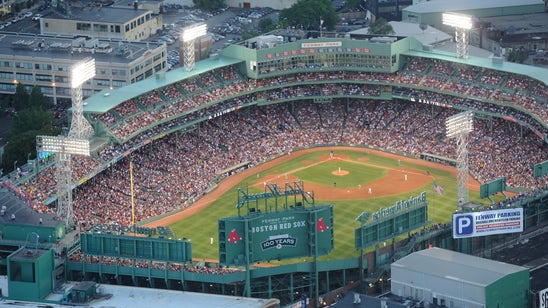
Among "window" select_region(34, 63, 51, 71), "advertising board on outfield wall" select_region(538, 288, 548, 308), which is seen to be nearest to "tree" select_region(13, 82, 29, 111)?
"window" select_region(34, 63, 51, 71)

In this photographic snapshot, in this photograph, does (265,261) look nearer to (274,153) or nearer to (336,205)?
(336,205)

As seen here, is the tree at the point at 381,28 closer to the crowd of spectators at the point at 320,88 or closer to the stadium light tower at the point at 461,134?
the crowd of spectators at the point at 320,88

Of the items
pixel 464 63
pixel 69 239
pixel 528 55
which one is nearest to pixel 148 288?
pixel 69 239

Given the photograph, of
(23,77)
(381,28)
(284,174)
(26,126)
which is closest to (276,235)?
(284,174)

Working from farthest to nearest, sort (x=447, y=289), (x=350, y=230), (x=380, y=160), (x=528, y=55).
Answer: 1. (x=528, y=55)
2. (x=380, y=160)
3. (x=350, y=230)
4. (x=447, y=289)

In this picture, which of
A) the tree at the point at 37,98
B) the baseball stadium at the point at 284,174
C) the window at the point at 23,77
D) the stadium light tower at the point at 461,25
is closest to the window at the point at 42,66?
the window at the point at 23,77

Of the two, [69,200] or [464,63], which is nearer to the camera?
[69,200]
